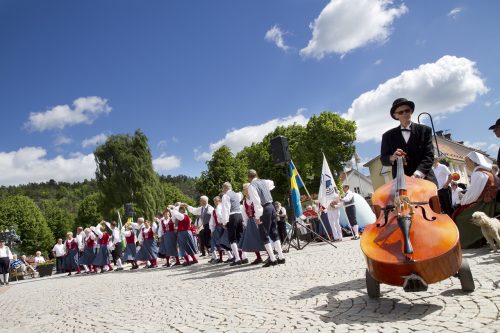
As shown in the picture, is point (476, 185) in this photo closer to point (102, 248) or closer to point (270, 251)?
point (270, 251)

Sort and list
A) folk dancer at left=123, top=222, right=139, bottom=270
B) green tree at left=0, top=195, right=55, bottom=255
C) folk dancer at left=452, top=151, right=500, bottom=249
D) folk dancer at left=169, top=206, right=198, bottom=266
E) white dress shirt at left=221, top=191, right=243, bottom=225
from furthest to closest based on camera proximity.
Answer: green tree at left=0, top=195, right=55, bottom=255 < folk dancer at left=123, top=222, right=139, bottom=270 < folk dancer at left=169, top=206, right=198, bottom=266 < white dress shirt at left=221, top=191, right=243, bottom=225 < folk dancer at left=452, top=151, right=500, bottom=249

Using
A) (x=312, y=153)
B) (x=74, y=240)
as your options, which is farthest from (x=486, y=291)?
(x=312, y=153)

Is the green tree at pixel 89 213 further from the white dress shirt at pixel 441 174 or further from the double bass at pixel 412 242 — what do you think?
the double bass at pixel 412 242

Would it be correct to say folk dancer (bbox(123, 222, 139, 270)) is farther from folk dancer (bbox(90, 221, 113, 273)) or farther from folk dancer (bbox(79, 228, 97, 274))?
folk dancer (bbox(79, 228, 97, 274))

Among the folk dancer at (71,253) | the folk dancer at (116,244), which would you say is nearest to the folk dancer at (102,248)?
the folk dancer at (116,244)

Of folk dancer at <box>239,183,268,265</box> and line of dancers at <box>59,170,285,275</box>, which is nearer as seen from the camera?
line of dancers at <box>59,170,285,275</box>

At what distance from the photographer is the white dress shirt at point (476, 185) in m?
6.85

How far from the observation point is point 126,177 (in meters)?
43.7

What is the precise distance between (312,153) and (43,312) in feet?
121

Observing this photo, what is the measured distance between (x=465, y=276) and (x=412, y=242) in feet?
2.85

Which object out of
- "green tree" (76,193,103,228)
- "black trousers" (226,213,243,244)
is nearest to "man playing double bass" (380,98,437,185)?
"black trousers" (226,213,243,244)

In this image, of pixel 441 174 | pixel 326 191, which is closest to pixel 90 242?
pixel 326 191

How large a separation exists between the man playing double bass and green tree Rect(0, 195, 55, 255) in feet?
188

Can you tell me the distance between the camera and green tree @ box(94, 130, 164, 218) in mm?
43250
